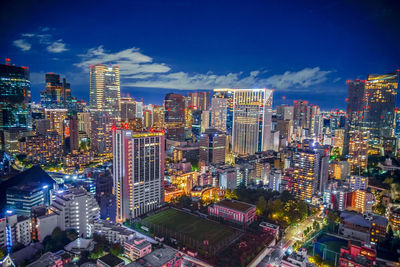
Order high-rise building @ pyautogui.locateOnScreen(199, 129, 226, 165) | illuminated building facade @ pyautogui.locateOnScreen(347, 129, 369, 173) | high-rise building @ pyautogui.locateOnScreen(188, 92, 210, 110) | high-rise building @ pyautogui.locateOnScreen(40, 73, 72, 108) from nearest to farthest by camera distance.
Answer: illuminated building facade @ pyautogui.locateOnScreen(347, 129, 369, 173), high-rise building @ pyautogui.locateOnScreen(199, 129, 226, 165), high-rise building @ pyautogui.locateOnScreen(40, 73, 72, 108), high-rise building @ pyautogui.locateOnScreen(188, 92, 210, 110)

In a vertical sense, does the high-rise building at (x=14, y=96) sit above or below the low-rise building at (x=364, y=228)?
above

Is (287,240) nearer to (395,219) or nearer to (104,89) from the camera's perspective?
(395,219)

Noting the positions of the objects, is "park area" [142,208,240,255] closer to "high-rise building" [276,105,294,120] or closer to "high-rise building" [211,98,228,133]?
"high-rise building" [211,98,228,133]

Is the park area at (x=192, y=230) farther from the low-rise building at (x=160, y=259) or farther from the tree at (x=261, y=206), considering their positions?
the tree at (x=261, y=206)

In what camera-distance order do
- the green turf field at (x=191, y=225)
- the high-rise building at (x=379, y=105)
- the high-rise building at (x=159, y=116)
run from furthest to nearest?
the high-rise building at (x=159, y=116) → the high-rise building at (x=379, y=105) → the green turf field at (x=191, y=225)

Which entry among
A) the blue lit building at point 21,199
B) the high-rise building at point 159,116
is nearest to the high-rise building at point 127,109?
the high-rise building at point 159,116

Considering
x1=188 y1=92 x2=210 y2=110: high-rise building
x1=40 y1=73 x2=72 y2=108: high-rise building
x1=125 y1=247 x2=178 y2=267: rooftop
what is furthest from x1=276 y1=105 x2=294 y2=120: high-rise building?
x1=125 y1=247 x2=178 y2=267: rooftop
